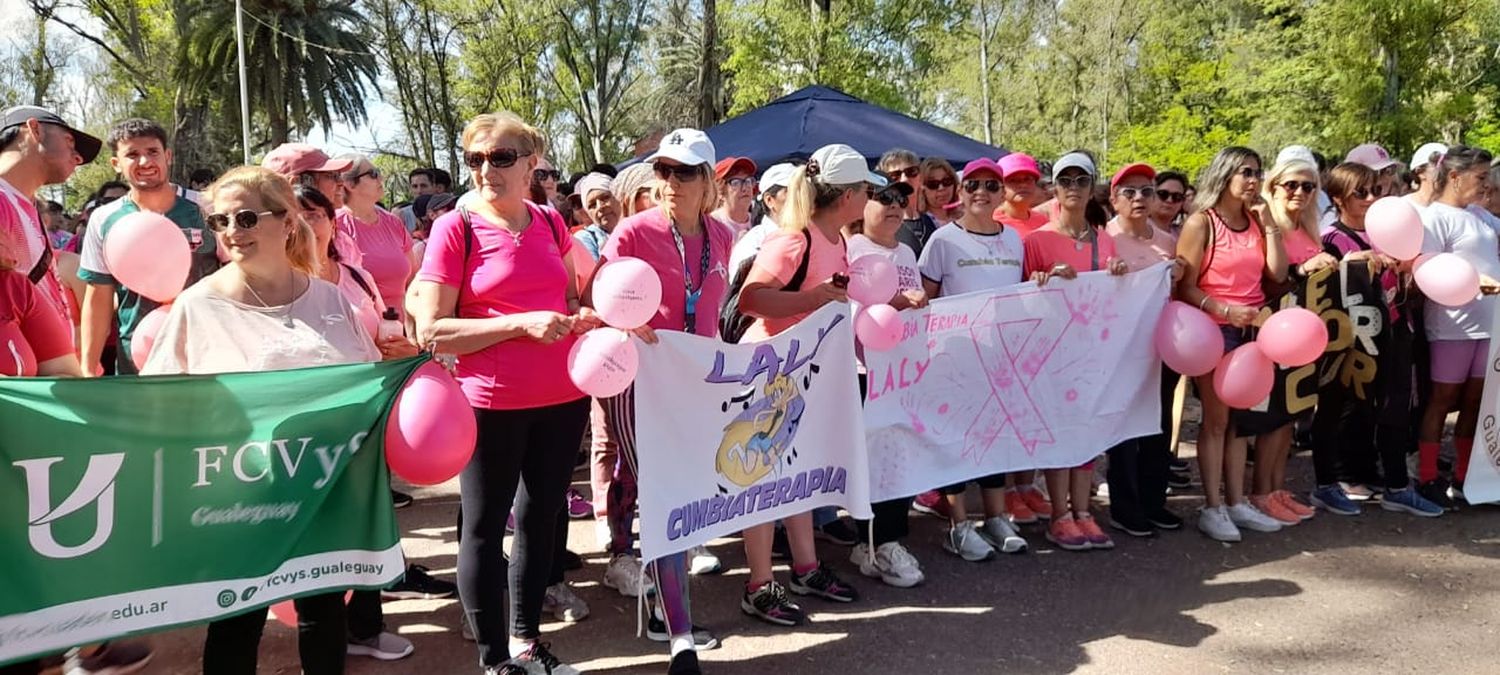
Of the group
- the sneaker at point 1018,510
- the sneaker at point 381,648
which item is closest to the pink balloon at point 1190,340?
the sneaker at point 1018,510

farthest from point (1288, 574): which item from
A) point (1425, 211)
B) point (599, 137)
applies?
point (599, 137)

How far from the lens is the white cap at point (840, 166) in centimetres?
383

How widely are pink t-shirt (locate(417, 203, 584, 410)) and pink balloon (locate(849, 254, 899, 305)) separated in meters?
1.50

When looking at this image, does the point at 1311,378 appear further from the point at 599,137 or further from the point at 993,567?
the point at 599,137

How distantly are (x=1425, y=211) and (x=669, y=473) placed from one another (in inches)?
188

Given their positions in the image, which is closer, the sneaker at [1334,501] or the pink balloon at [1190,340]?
the pink balloon at [1190,340]

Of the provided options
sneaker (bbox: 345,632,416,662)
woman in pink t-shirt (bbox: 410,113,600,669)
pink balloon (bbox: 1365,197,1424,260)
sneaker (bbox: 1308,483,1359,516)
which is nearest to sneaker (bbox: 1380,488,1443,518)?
sneaker (bbox: 1308,483,1359,516)

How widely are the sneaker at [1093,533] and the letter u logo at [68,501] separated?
4240 mm

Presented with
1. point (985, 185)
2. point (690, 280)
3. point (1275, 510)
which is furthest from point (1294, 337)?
point (690, 280)

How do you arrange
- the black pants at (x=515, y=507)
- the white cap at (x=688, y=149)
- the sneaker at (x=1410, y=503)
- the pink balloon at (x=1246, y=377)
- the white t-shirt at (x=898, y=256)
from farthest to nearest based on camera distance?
the sneaker at (x=1410, y=503)
the pink balloon at (x=1246, y=377)
the white t-shirt at (x=898, y=256)
the white cap at (x=688, y=149)
the black pants at (x=515, y=507)

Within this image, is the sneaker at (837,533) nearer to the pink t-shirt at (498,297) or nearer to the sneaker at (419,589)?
the sneaker at (419,589)

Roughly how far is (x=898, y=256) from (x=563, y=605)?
7.31 ft

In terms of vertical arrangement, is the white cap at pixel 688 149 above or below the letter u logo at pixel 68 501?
above

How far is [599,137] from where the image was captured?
102 ft
